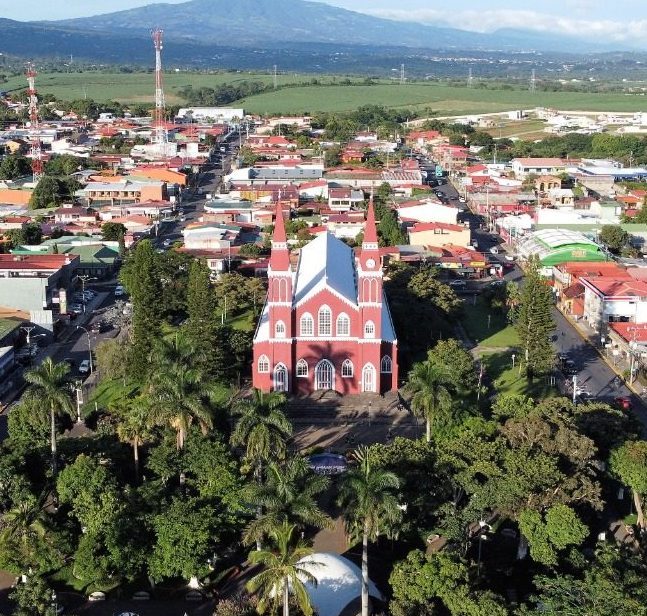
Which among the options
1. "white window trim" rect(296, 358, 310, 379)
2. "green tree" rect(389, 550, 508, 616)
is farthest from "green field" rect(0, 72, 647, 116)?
"green tree" rect(389, 550, 508, 616)

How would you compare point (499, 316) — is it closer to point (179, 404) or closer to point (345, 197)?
point (179, 404)

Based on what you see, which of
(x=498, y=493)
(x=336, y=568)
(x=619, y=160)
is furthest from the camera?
(x=619, y=160)

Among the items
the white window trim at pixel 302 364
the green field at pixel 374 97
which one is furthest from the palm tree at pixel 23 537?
the green field at pixel 374 97

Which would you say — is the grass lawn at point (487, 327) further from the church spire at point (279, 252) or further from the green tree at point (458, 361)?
the church spire at point (279, 252)

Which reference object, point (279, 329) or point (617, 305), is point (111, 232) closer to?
point (279, 329)

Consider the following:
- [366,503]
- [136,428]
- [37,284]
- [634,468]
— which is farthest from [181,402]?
[37,284]

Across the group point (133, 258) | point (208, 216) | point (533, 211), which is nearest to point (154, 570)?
point (133, 258)

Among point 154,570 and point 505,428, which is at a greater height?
point 505,428
